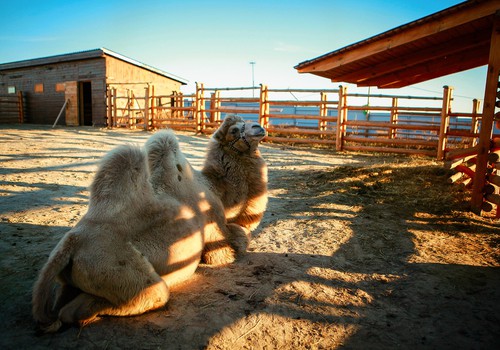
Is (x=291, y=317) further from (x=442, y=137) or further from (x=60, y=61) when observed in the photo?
(x=60, y=61)

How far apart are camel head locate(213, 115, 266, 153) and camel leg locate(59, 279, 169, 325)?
155cm

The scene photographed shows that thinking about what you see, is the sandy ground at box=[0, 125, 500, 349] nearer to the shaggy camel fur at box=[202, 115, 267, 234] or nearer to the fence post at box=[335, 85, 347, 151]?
the shaggy camel fur at box=[202, 115, 267, 234]

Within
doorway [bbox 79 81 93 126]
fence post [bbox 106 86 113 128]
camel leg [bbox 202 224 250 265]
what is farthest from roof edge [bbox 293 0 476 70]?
doorway [bbox 79 81 93 126]

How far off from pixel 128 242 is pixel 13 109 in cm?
2701

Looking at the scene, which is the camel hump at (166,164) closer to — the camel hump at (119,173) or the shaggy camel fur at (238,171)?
the camel hump at (119,173)

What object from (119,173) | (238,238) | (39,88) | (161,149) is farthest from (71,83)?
(119,173)

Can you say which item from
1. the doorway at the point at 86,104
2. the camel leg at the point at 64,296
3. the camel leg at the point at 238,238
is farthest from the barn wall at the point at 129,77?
the camel leg at the point at 64,296

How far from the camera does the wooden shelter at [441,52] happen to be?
178 inches

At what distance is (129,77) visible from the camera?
2147 cm

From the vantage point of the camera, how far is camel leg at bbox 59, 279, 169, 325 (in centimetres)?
184

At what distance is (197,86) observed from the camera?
53.5 ft

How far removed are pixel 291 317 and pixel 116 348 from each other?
108 cm

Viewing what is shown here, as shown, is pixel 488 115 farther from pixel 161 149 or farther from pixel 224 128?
pixel 161 149

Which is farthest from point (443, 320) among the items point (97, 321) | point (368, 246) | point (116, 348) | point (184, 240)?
point (97, 321)
